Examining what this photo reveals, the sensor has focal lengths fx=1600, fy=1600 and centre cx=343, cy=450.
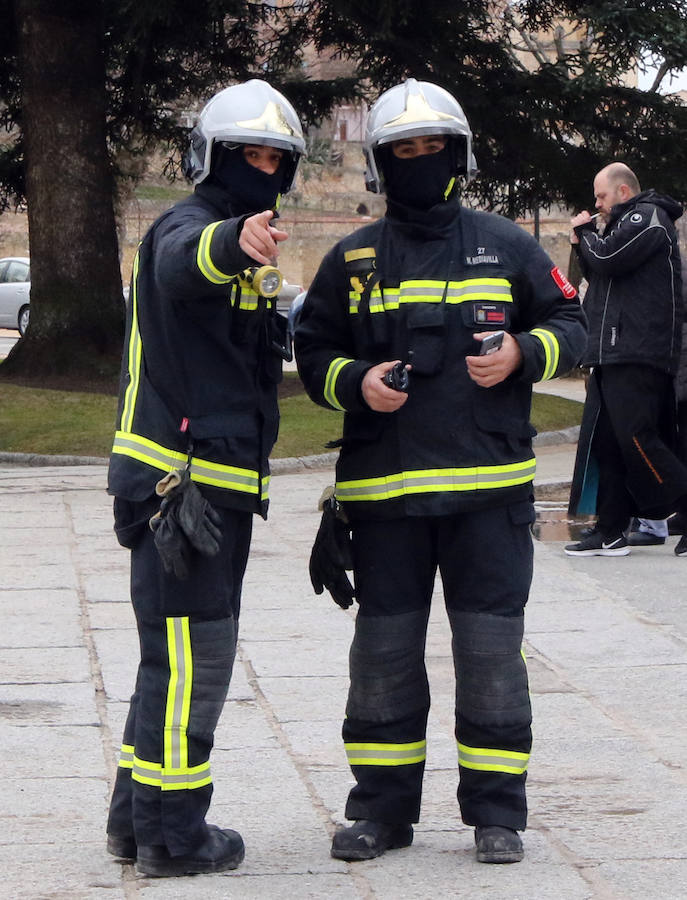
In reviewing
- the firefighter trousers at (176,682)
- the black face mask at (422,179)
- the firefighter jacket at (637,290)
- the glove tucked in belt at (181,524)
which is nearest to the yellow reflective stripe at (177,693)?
the firefighter trousers at (176,682)

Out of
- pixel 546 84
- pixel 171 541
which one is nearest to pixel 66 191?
pixel 546 84

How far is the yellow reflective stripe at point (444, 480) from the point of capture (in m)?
3.90

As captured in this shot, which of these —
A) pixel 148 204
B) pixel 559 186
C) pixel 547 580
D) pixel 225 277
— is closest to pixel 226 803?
pixel 225 277

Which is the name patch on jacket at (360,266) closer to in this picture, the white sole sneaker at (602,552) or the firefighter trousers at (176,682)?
the firefighter trousers at (176,682)

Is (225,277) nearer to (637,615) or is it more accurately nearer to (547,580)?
(637,615)

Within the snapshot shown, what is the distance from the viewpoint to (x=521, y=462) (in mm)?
3996

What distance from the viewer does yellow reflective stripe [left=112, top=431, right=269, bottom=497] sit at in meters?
3.73

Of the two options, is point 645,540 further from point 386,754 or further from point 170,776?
point 170,776

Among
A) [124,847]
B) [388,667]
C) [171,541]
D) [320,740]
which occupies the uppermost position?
[171,541]

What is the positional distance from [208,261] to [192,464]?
52cm

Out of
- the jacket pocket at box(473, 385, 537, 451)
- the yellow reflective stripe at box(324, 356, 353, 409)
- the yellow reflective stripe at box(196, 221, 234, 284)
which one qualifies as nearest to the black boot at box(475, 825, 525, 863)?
the jacket pocket at box(473, 385, 537, 451)

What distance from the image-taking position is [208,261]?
346 cm

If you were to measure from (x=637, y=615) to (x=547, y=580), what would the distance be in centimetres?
88

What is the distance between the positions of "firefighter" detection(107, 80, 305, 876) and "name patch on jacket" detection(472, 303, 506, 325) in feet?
1.66
